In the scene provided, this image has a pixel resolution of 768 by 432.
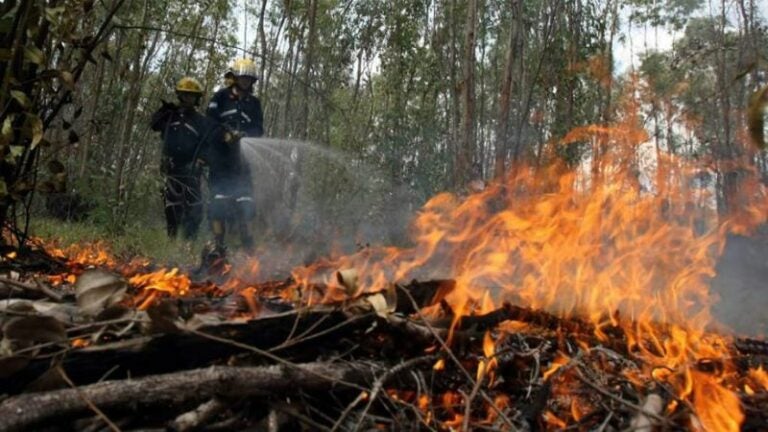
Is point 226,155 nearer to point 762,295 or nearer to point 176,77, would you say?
point 762,295

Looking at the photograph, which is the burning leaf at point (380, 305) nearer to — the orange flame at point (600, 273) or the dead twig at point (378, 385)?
the dead twig at point (378, 385)

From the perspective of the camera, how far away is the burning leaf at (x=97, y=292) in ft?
5.61

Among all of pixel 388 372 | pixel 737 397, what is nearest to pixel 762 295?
pixel 737 397

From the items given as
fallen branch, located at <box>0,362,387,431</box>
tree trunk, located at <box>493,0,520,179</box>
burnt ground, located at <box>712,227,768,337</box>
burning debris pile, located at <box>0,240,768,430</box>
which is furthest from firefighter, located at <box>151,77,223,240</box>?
fallen branch, located at <box>0,362,387,431</box>

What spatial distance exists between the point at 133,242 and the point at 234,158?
210cm

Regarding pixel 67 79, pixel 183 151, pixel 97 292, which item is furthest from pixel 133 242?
pixel 97 292

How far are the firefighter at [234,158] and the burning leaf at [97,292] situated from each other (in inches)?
210

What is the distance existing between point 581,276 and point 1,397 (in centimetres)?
272

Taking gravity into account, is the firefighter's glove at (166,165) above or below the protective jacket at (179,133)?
below

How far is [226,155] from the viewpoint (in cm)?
755

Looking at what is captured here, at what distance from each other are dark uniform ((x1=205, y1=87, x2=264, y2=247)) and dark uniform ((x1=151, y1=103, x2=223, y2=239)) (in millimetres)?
494

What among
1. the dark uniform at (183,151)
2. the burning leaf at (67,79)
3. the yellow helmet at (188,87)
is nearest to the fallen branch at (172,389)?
the burning leaf at (67,79)

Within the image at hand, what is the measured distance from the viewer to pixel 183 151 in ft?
27.5

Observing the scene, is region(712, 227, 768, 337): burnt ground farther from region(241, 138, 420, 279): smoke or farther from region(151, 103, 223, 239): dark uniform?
region(151, 103, 223, 239): dark uniform
